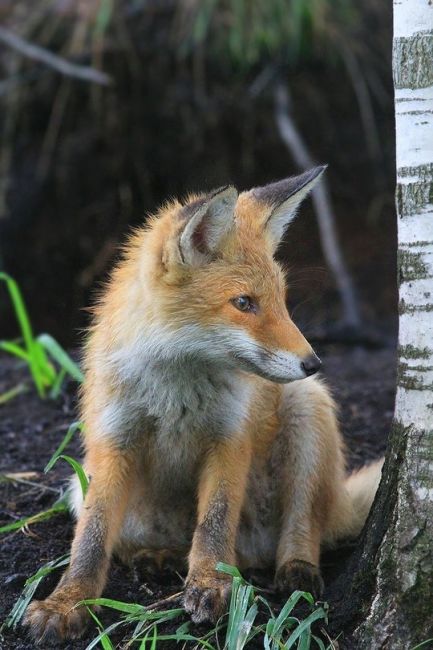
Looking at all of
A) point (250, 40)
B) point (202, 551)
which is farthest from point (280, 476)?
point (250, 40)

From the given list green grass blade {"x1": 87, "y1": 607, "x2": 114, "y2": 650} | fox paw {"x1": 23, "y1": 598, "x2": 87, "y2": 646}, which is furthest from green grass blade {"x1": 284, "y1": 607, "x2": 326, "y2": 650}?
fox paw {"x1": 23, "y1": 598, "x2": 87, "y2": 646}

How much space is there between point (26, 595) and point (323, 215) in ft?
25.3

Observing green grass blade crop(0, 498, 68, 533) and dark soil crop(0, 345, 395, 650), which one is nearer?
dark soil crop(0, 345, 395, 650)

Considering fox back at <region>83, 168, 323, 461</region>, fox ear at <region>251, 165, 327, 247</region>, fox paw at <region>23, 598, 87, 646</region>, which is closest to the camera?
fox paw at <region>23, 598, 87, 646</region>

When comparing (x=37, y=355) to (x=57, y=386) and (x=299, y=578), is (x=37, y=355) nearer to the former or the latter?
(x=57, y=386)

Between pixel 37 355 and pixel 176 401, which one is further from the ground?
pixel 176 401

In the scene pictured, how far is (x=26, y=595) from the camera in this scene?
3.87 m

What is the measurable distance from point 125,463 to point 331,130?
27.7 feet

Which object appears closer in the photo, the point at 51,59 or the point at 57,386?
the point at 57,386

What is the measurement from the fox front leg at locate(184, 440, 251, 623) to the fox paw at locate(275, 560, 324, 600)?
0.37m

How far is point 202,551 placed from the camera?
397 centimetres

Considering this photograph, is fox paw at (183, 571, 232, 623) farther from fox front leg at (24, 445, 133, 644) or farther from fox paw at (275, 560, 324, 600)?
fox paw at (275, 560, 324, 600)

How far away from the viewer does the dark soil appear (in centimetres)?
415

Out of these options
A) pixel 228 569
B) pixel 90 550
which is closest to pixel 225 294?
pixel 228 569
